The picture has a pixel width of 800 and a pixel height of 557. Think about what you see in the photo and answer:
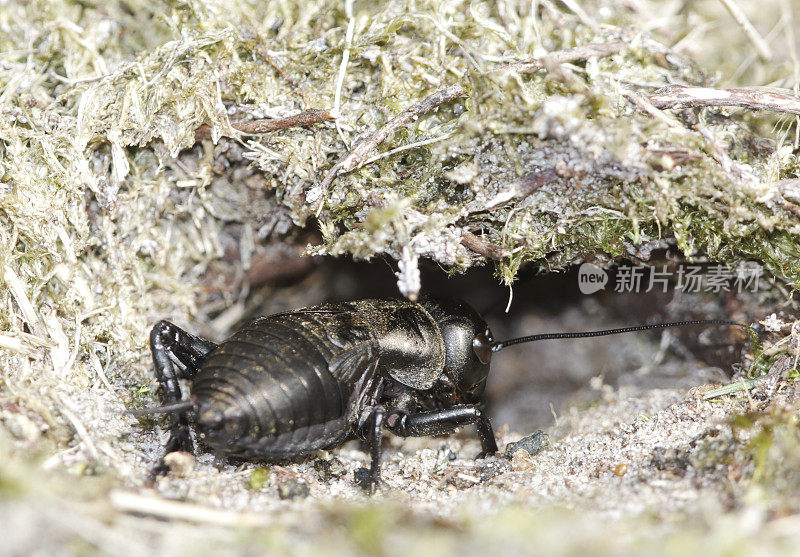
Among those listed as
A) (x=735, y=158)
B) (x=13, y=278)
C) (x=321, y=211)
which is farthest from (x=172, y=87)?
(x=735, y=158)

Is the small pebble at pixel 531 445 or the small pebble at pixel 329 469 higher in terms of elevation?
the small pebble at pixel 329 469

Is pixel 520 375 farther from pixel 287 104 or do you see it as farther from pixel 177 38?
pixel 177 38

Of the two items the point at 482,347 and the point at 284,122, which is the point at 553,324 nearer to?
the point at 482,347

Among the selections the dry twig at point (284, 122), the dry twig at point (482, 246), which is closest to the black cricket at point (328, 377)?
the dry twig at point (482, 246)

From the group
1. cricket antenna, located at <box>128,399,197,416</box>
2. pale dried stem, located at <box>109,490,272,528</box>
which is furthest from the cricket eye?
pale dried stem, located at <box>109,490,272,528</box>

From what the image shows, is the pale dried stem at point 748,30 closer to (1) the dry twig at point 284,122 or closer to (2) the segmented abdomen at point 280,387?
(1) the dry twig at point 284,122

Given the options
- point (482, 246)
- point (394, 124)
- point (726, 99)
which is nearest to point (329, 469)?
point (482, 246)

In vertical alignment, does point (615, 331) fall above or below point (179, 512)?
below
